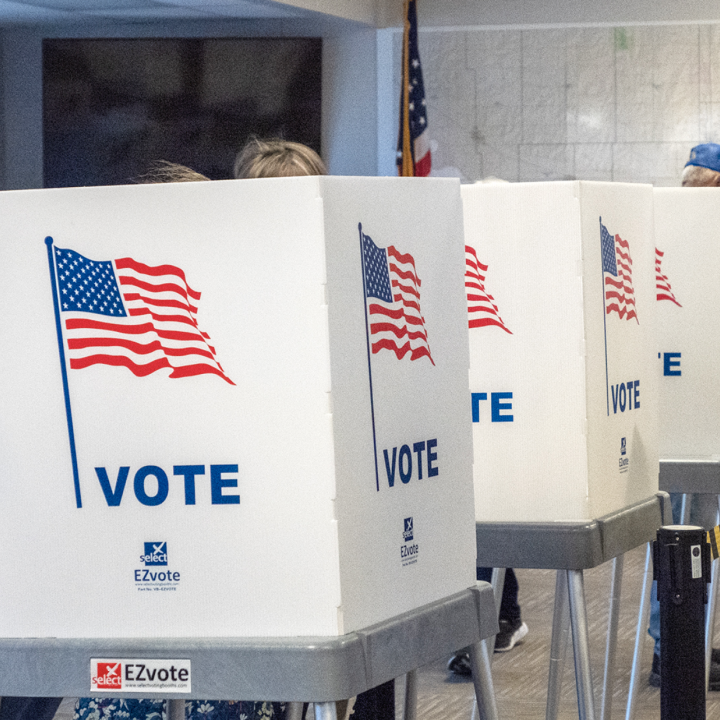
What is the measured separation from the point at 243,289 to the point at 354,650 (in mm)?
374

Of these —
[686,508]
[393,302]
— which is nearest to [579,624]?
[393,302]

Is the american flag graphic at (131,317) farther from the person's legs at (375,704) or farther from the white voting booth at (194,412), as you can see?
the person's legs at (375,704)

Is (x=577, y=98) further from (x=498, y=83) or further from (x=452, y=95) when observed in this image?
(x=452, y=95)

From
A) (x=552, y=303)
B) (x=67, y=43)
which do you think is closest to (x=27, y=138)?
(x=67, y=43)

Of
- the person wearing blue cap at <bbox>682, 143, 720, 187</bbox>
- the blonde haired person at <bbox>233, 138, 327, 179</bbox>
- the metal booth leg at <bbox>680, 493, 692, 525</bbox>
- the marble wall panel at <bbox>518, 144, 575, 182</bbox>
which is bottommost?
the metal booth leg at <bbox>680, 493, 692, 525</bbox>

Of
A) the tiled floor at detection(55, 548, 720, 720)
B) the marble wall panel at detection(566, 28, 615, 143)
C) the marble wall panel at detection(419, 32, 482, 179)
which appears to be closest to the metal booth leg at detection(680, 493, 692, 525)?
the tiled floor at detection(55, 548, 720, 720)

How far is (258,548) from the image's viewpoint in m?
1.26

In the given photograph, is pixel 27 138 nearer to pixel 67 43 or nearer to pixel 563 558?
pixel 67 43

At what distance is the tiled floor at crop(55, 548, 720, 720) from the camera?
11.7 ft

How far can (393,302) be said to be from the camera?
54.1 inches

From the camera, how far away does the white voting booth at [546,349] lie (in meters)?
2.00

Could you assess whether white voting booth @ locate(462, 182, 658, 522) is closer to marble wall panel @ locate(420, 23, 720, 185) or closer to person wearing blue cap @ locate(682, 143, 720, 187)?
person wearing blue cap @ locate(682, 143, 720, 187)

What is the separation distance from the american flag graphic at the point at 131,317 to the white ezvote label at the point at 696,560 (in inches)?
37.3

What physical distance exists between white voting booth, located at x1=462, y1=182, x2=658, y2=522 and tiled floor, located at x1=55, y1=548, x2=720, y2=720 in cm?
118
